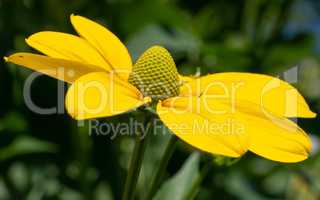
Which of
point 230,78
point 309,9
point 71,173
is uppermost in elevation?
point 230,78

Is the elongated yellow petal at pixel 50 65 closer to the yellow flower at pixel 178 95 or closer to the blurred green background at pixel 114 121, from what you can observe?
the yellow flower at pixel 178 95

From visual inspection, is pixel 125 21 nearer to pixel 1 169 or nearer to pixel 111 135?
pixel 111 135

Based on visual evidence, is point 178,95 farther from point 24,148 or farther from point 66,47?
point 24,148

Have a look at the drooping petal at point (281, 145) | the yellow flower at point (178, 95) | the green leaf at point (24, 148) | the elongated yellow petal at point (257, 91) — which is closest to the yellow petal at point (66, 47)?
the yellow flower at point (178, 95)

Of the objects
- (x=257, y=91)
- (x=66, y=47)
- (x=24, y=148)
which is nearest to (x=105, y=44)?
(x=66, y=47)

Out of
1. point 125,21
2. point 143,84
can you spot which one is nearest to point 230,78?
point 143,84

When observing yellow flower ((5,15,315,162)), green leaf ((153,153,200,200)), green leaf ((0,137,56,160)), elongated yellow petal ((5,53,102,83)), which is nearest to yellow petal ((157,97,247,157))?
yellow flower ((5,15,315,162))

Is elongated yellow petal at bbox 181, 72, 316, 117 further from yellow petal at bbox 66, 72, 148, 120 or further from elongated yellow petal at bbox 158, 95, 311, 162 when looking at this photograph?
yellow petal at bbox 66, 72, 148, 120

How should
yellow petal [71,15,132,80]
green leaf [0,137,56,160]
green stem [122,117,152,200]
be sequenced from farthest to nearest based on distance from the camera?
green leaf [0,137,56,160] → yellow petal [71,15,132,80] → green stem [122,117,152,200]
